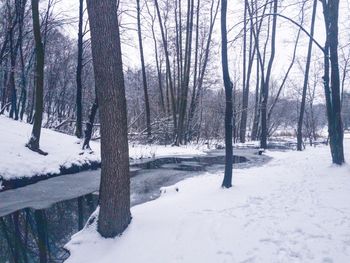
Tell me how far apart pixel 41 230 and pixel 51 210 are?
1324mm

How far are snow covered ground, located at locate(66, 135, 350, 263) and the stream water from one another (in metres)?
0.94

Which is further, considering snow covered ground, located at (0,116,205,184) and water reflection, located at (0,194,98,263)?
snow covered ground, located at (0,116,205,184)

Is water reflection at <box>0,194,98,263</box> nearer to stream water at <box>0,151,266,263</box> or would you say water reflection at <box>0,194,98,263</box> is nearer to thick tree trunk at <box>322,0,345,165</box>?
stream water at <box>0,151,266,263</box>

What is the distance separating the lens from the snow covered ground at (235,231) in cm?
463

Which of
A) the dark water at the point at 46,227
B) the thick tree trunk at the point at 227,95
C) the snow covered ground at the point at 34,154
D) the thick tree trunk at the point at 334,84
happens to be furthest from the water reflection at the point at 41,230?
the thick tree trunk at the point at 334,84

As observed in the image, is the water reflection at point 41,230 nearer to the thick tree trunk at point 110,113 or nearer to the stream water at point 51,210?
the stream water at point 51,210

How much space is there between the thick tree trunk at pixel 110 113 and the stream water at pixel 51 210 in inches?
46.9

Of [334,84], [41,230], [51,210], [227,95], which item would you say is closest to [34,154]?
[51,210]

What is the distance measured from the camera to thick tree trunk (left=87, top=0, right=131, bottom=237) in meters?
5.31

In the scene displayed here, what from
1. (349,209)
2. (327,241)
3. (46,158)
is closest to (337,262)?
(327,241)

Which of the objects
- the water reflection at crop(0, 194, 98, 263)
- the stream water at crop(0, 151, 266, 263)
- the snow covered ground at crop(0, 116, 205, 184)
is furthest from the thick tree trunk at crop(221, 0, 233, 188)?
the snow covered ground at crop(0, 116, 205, 184)

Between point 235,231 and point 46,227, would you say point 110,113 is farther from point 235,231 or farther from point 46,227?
point 46,227

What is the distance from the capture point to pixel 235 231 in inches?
212

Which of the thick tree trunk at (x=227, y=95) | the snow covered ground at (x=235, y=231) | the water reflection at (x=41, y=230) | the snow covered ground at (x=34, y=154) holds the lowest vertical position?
the water reflection at (x=41, y=230)
